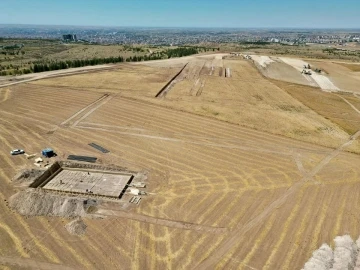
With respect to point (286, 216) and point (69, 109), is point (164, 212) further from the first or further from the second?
point (69, 109)

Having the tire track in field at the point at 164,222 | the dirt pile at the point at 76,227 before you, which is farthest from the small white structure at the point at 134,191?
the dirt pile at the point at 76,227

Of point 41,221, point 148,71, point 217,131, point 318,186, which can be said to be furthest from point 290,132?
point 148,71

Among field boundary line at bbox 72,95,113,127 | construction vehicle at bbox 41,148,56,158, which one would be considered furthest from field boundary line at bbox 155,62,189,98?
construction vehicle at bbox 41,148,56,158

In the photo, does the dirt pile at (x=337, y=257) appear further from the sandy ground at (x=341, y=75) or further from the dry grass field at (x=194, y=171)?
the sandy ground at (x=341, y=75)

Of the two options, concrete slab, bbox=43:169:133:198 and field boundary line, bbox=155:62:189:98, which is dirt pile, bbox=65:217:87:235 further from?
field boundary line, bbox=155:62:189:98

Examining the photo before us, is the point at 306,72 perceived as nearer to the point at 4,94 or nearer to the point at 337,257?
the point at 337,257
